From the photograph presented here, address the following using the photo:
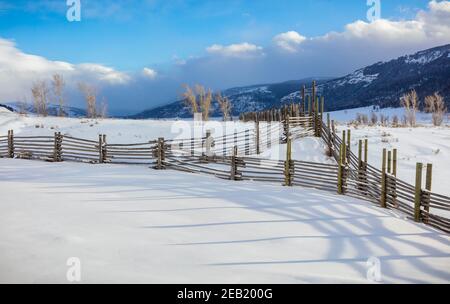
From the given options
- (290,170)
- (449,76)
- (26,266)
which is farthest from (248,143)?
(449,76)

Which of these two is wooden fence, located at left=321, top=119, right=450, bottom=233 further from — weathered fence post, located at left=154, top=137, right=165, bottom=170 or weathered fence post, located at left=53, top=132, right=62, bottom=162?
weathered fence post, located at left=53, top=132, right=62, bottom=162

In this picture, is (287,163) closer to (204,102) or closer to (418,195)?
(418,195)

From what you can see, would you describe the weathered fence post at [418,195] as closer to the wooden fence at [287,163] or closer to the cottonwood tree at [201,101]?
the wooden fence at [287,163]

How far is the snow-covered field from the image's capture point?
4414mm

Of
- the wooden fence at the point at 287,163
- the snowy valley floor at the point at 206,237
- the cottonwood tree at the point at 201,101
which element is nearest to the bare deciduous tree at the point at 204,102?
the cottonwood tree at the point at 201,101

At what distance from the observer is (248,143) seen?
1823 cm

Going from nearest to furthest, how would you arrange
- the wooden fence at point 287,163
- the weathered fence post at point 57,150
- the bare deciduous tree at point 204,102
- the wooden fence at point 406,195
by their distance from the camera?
1. the wooden fence at point 406,195
2. the wooden fence at point 287,163
3. the weathered fence post at point 57,150
4. the bare deciduous tree at point 204,102

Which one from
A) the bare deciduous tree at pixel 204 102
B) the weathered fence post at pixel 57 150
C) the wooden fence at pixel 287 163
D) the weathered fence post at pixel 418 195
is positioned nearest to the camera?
the weathered fence post at pixel 418 195

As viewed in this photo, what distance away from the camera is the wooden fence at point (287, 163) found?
26.4 ft

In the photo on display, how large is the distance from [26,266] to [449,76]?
526ft

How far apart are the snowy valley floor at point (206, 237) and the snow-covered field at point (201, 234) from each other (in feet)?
0.06

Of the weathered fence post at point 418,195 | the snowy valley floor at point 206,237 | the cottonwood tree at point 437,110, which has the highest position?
the cottonwood tree at point 437,110

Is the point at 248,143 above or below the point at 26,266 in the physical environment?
above
